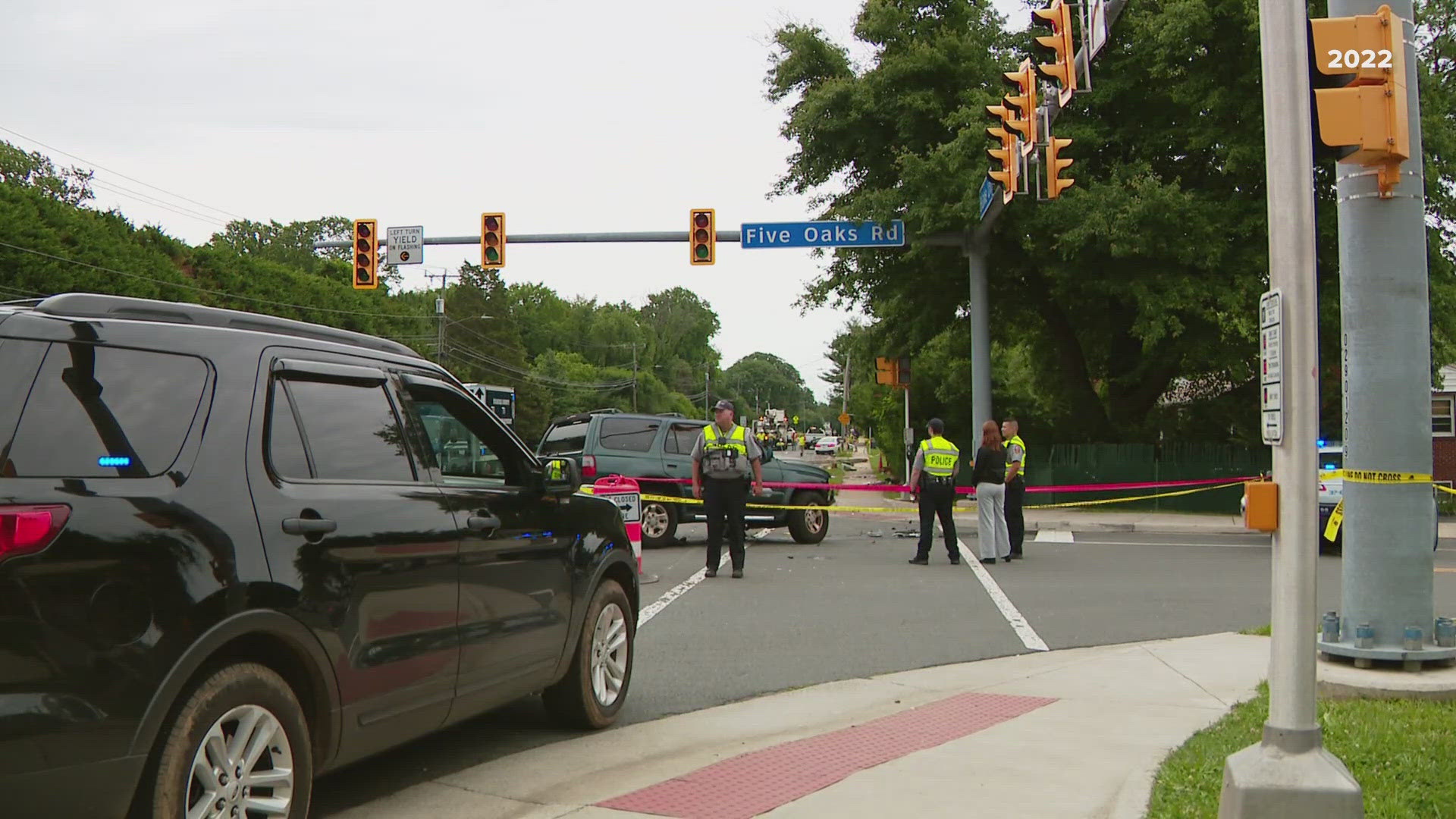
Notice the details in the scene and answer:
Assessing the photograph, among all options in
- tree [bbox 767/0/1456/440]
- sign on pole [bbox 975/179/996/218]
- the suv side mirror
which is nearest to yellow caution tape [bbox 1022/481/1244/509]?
tree [bbox 767/0/1456/440]

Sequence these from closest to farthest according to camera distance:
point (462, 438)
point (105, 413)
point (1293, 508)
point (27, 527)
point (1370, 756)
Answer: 1. point (27, 527)
2. point (105, 413)
3. point (1293, 508)
4. point (1370, 756)
5. point (462, 438)

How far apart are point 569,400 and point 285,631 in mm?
118582

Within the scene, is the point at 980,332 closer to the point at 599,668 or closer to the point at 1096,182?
the point at 1096,182

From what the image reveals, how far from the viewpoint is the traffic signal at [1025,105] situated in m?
13.7

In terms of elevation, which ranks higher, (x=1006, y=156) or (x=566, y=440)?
(x=1006, y=156)

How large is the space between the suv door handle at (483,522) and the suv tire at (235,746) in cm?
120

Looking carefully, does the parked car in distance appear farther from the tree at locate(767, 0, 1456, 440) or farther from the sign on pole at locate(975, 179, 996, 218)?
the sign on pole at locate(975, 179, 996, 218)

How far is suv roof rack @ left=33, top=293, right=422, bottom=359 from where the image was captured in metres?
3.90

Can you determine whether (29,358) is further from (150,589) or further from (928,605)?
(928,605)

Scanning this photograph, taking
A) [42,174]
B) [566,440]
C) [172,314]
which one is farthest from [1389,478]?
[42,174]

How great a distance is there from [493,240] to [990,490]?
1185 centimetres

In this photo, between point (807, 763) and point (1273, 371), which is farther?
point (807, 763)

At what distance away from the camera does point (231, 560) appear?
3.95m

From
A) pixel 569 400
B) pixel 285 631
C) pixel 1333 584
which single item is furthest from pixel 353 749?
pixel 569 400
